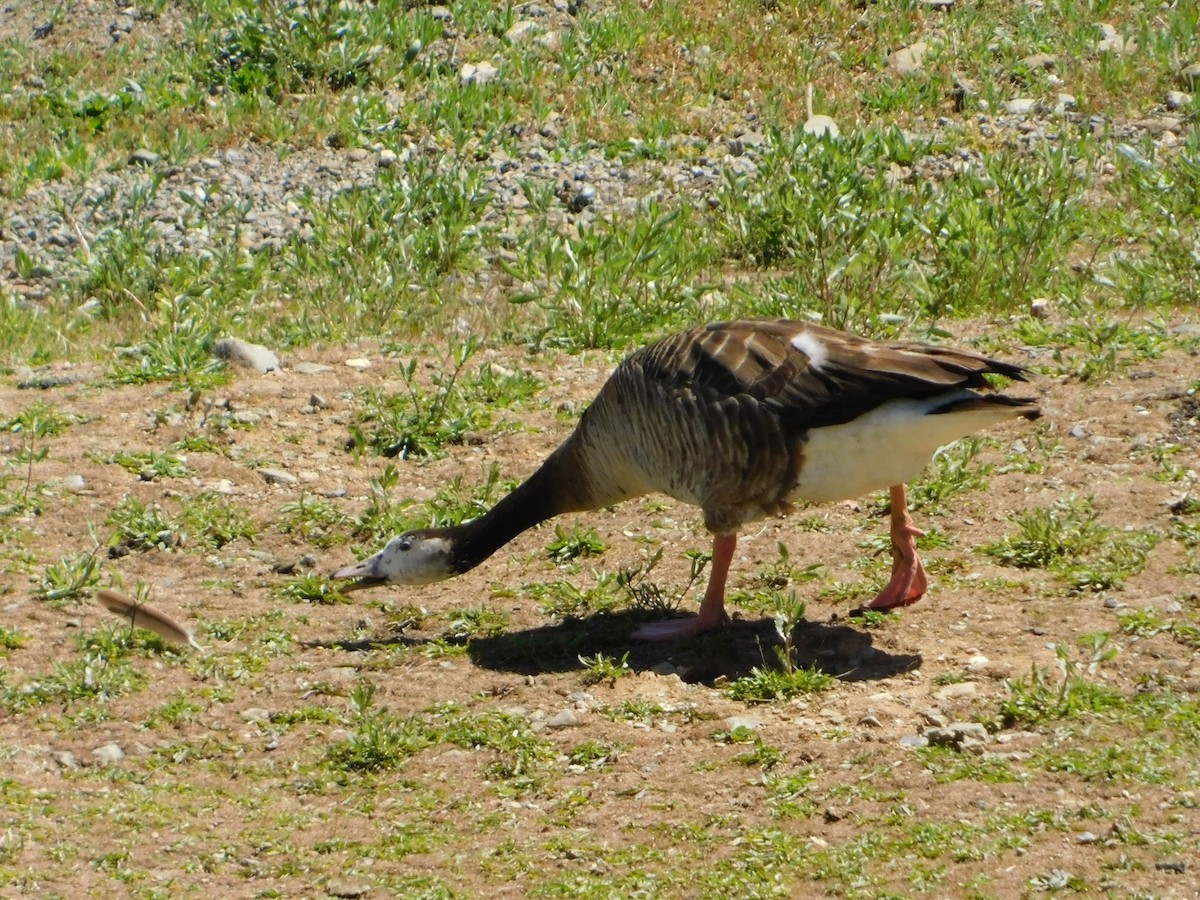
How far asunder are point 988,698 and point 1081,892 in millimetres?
1480

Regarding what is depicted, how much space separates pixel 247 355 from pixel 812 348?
14.5ft

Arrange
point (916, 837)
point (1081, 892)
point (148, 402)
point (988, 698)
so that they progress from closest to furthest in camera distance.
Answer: point (1081, 892) < point (916, 837) < point (988, 698) < point (148, 402)

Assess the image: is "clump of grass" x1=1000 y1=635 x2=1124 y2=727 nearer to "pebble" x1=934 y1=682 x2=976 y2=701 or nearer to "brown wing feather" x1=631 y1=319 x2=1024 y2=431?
"pebble" x1=934 y1=682 x2=976 y2=701

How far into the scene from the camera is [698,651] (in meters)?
6.52

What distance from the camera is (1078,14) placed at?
15.0m

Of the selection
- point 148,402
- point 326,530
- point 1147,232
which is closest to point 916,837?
point 326,530

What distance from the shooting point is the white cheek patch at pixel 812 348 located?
248 inches

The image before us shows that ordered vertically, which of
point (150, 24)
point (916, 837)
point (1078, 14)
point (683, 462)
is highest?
point (1078, 14)

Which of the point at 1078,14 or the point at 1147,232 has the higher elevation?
the point at 1078,14

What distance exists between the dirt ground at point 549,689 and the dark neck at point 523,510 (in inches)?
11.7

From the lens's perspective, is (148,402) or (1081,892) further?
(148,402)

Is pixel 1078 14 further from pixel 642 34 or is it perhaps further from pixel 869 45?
pixel 642 34

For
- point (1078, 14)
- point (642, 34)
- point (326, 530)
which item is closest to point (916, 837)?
point (326, 530)

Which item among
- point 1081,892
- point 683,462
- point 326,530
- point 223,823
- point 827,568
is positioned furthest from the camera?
point 326,530
